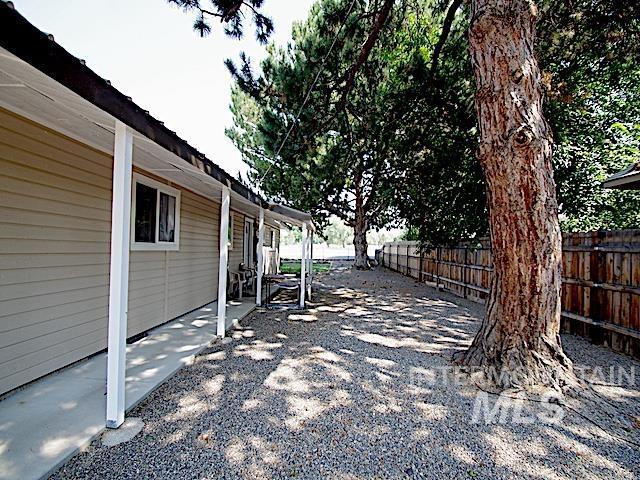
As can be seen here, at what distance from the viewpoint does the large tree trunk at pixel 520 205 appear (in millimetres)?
3746

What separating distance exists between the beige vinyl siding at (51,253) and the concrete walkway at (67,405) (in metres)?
0.23

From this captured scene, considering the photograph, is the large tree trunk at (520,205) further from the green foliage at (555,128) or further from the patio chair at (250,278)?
the patio chair at (250,278)

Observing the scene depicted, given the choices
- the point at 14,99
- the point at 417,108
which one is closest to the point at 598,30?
the point at 417,108

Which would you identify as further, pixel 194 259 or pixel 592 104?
pixel 592 104

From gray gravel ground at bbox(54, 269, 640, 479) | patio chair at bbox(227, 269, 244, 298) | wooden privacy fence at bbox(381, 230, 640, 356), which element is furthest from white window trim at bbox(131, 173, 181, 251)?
wooden privacy fence at bbox(381, 230, 640, 356)

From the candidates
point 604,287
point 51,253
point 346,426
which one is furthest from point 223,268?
point 604,287

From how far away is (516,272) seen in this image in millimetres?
3820

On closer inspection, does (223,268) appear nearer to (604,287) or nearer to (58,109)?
(58,109)

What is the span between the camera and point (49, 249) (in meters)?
3.52

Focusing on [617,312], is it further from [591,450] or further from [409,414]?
[409,414]

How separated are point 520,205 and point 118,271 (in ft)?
12.6

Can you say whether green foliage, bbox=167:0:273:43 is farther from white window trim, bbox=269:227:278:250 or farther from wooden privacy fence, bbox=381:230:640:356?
white window trim, bbox=269:227:278:250

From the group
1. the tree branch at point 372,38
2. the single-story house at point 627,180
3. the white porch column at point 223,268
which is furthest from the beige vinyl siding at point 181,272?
the single-story house at point 627,180

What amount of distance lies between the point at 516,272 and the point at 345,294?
7226 millimetres
